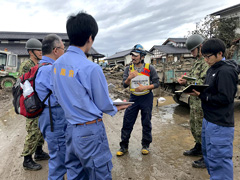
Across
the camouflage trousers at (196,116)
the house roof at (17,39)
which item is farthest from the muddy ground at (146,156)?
the house roof at (17,39)

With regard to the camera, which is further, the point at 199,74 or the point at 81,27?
the point at 199,74

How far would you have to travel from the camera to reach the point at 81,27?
1.58 metres

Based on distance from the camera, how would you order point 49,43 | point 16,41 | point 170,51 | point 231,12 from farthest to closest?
point 170,51, point 16,41, point 231,12, point 49,43

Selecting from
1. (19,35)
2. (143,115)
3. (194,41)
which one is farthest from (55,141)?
(19,35)

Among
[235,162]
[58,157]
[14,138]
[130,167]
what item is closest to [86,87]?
[58,157]

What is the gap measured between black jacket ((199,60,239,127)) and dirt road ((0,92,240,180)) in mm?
1166

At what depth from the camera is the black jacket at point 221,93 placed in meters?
2.04

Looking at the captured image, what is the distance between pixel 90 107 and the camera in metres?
1.60

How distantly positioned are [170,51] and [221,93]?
29.8 m

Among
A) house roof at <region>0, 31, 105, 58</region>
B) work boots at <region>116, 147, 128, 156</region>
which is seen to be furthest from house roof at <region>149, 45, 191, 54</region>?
work boots at <region>116, 147, 128, 156</region>

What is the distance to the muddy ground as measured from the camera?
288 cm

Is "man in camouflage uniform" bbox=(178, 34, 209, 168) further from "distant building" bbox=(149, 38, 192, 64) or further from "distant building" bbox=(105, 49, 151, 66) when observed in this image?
"distant building" bbox=(105, 49, 151, 66)

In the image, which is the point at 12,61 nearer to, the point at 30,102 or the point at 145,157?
the point at 30,102

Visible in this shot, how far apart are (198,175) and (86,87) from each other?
7.78ft
